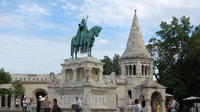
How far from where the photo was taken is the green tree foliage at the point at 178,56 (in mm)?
43812

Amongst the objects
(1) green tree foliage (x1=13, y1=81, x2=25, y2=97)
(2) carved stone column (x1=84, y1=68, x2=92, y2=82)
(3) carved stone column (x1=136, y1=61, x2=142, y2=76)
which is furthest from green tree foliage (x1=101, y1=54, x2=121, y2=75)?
(2) carved stone column (x1=84, y1=68, x2=92, y2=82)

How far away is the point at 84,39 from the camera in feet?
89.1

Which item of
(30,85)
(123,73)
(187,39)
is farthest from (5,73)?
(187,39)

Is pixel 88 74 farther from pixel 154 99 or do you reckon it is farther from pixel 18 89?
pixel 18 89

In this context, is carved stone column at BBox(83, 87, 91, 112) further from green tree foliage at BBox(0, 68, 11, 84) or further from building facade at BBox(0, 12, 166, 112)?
green tree foliage at BBox(0, 68, 11, 84)

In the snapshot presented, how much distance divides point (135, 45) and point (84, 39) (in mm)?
20540

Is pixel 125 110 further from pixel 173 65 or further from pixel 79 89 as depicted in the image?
pixel 173 65

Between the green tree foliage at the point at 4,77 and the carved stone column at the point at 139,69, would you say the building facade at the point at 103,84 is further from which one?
the green tree foliage at the point at 4,77

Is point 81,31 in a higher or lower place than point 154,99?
higher

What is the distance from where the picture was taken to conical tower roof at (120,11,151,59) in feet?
152

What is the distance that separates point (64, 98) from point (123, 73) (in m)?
20.7

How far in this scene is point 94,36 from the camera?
90.3 feet

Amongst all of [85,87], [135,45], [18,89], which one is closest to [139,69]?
[135,45]

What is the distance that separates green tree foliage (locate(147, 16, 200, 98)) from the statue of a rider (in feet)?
62.6
